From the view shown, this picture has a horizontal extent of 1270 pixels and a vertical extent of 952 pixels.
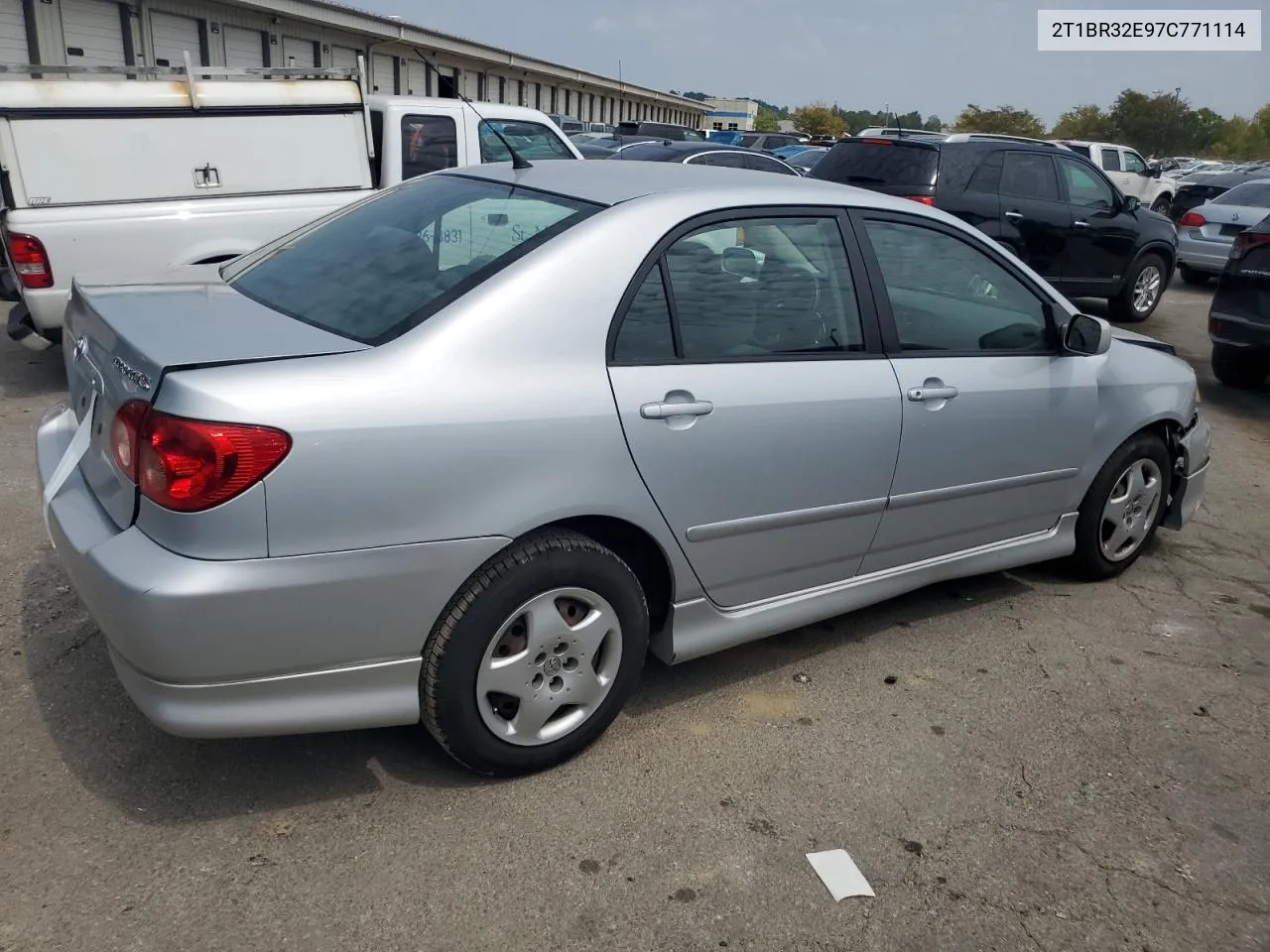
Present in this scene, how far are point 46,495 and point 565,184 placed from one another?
1.75m

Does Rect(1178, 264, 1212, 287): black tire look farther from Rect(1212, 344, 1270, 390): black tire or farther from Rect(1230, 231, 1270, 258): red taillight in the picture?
Rect(1230, 231, 1270, 258): red taillight

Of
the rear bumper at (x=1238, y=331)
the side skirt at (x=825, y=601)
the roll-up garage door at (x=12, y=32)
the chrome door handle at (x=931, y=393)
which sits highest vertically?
the roll-up garage door at (x=12, y=32)

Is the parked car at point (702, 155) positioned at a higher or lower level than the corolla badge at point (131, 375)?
higher

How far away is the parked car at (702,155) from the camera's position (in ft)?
45.3

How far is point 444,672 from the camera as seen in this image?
107 inches

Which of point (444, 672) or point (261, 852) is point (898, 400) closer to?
point (444, 672)

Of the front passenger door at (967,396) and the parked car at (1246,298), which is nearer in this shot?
the front passenger door at (967,396)

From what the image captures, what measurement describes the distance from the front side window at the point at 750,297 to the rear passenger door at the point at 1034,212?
735cm

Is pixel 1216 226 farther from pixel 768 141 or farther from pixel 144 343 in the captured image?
pixel 768 141

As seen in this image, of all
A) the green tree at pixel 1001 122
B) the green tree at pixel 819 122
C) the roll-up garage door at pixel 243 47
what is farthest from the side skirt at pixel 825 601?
the green tree at pixel 819 122

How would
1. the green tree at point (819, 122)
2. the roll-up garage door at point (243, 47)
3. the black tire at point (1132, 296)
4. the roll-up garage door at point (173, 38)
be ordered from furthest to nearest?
the green tree at point (819, 122) → the roll-up garage door at point (243, 47) → the roll-up garage door at point (173, 38) → the black tire at point (1132, 296)

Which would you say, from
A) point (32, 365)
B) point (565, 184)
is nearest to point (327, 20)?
point (32, 365)

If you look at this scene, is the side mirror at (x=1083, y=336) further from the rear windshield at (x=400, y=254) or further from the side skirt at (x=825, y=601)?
the rear windshield at (x=400, y=254)

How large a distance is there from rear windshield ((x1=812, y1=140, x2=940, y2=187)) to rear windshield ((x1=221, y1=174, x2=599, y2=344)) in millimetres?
7023
